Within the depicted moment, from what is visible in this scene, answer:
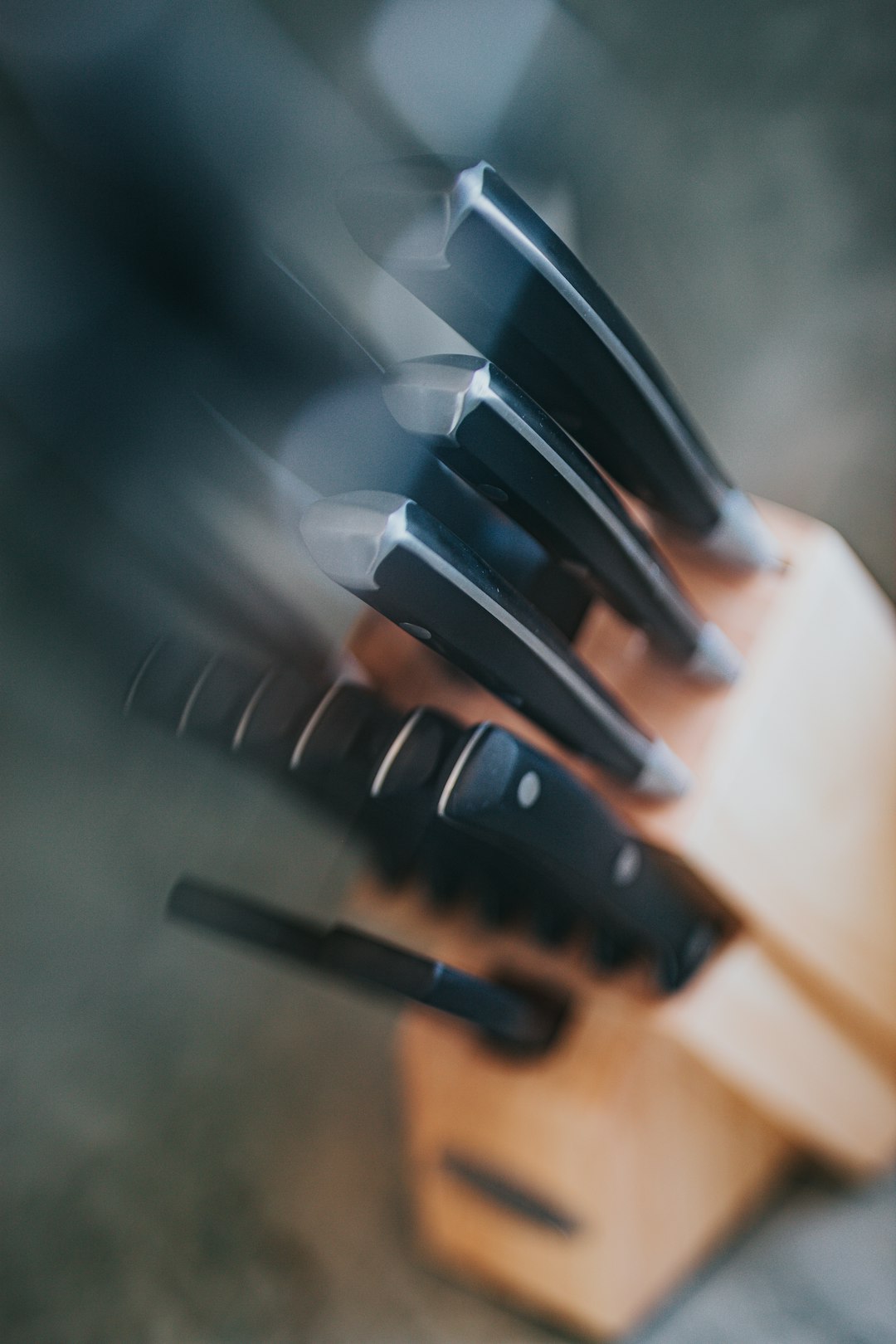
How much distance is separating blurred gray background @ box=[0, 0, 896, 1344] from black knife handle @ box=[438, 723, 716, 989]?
181 mm

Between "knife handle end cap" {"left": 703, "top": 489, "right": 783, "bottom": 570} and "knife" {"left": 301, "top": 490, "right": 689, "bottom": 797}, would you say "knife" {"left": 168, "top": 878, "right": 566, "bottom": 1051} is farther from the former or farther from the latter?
"knife handle end cap" {"left": 703, "top": 489, "right": 783, "bottom": 570}

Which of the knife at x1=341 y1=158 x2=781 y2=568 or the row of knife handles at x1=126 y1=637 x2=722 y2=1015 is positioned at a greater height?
the knife at x1=341 y1=158 x2=781 y2=568

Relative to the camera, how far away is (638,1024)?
1.93 ft

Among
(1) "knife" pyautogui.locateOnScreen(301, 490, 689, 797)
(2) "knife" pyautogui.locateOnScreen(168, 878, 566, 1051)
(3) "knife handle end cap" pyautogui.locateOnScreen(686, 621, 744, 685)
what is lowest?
(2) "knife" pyautogui.locateOnScreen(168, 878, 566, 1051)

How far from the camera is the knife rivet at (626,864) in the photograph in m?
0.50

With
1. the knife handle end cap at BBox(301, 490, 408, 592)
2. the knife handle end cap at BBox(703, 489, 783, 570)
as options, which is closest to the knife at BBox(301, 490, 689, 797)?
the knife handle end cap at BBox(301, 490, 408, 592)

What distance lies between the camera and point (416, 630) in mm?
377

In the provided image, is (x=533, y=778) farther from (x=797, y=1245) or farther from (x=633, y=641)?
(x=797, y=1245)

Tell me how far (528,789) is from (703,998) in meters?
0.23

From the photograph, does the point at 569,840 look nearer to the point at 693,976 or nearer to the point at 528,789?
the point at 528,789

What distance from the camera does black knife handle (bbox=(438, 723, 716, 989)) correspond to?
40 cm

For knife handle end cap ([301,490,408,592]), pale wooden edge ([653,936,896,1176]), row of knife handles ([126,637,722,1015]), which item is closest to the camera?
knife handle end cap ([301,490,408,592])

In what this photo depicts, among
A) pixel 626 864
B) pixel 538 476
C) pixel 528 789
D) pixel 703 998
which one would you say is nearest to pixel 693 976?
pixel 703 998

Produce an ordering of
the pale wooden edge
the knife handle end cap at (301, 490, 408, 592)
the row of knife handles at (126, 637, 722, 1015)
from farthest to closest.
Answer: the pale wooden edge < the row of knife handles at (126, 637, 722, 1015) < the knife handle end cap at (301, 490, 408, 592)
